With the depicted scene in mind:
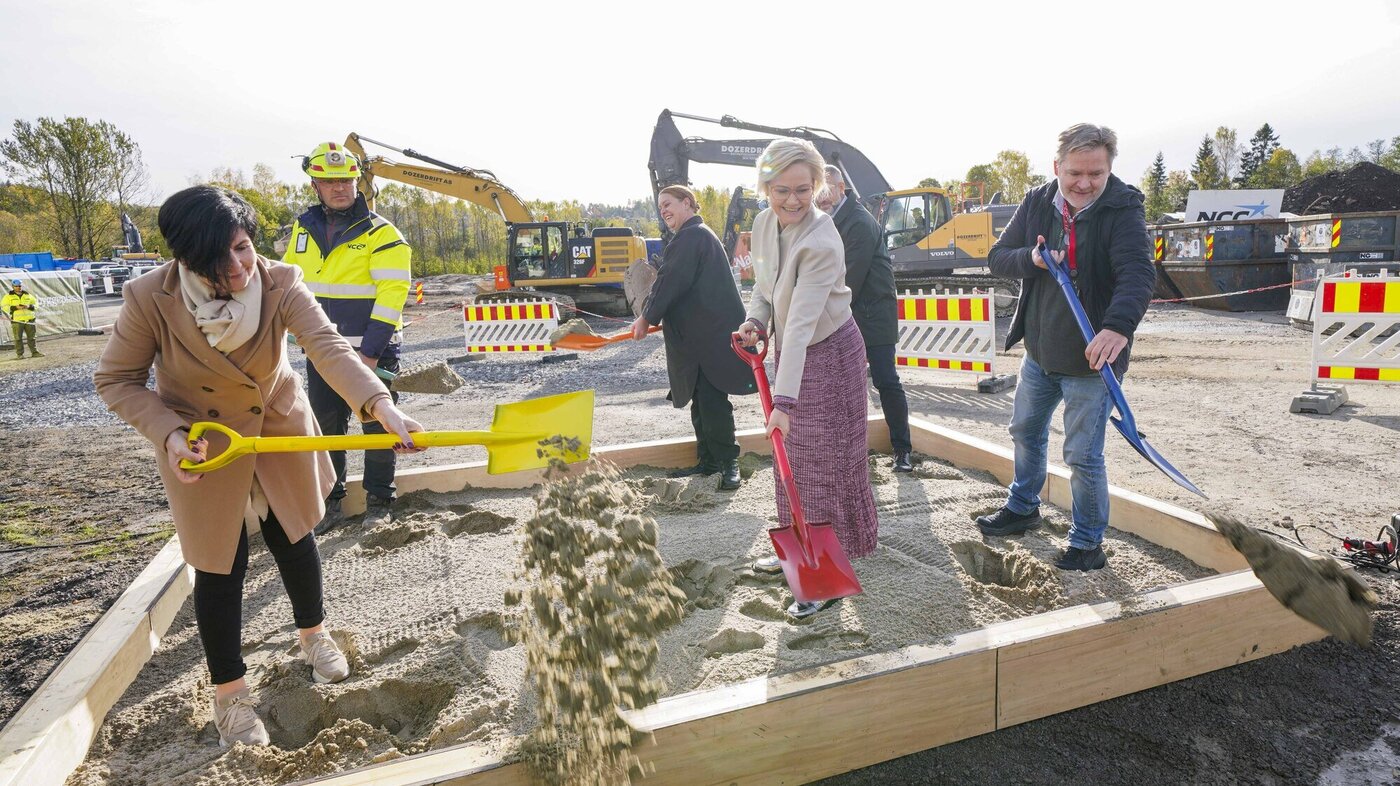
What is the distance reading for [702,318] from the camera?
4.38 m

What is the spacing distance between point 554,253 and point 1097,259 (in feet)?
50.8

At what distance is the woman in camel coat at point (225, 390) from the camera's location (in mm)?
2016

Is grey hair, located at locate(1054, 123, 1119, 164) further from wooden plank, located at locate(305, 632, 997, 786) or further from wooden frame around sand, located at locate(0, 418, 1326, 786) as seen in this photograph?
wooden plank, located at locate(305, 632, 997, 786)

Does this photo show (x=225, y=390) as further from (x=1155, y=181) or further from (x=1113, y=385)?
(x=1155, y=181)

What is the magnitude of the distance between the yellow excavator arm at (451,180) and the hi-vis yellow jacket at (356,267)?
1262cm

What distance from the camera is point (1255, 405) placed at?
6.45m

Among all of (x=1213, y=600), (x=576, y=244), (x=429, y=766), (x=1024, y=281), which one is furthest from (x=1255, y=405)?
(x=576, y=244)

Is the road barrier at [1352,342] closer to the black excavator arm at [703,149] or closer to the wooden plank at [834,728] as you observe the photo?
the wooden plank at [834,728]

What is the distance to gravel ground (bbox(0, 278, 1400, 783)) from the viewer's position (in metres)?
2.10

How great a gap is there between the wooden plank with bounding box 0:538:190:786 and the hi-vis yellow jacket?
4.12 feet

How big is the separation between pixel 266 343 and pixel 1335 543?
4194mm

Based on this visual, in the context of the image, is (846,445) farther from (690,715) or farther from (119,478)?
Result: (119,478)

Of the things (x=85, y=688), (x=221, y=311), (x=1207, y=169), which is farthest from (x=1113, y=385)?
(x=1207, y=169)

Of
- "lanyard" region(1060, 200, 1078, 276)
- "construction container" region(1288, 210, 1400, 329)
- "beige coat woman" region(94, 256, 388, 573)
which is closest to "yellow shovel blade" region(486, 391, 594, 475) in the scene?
"beige coat woman" region(94, 256, 388, 573)
